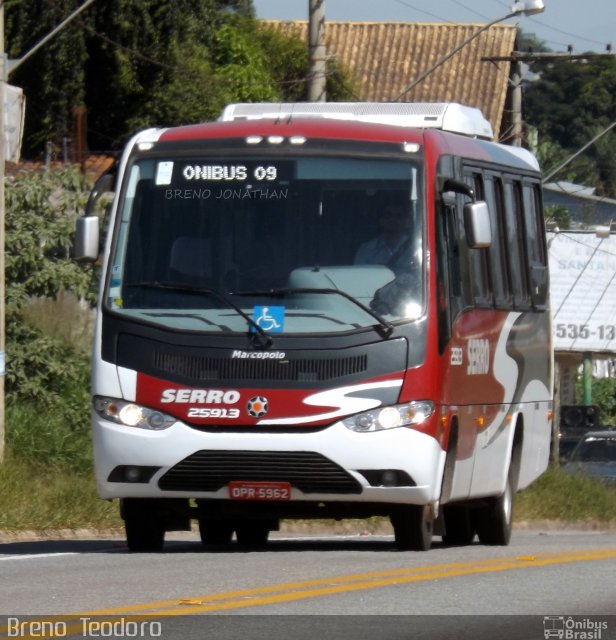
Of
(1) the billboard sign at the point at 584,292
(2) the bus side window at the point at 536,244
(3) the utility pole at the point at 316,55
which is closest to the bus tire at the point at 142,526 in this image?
(2) the bus side window at the point at 536,244

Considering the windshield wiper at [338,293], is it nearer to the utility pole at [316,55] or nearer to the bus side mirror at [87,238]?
the bus side mirror at [87,238]

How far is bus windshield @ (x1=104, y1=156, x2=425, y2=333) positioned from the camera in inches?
468

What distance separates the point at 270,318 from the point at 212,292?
44 centimetres

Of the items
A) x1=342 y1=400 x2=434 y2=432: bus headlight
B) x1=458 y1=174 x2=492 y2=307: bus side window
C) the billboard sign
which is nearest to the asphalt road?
x1=342 y1=400 x2=434 y2=432: bus headlight

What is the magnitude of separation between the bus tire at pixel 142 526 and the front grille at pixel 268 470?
3.04ft

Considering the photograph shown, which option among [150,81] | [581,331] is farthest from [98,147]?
[581,331]

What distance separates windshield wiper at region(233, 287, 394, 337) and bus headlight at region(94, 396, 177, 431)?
973 millimetres

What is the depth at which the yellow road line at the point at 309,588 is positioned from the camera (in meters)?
8.65

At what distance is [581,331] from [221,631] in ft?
151

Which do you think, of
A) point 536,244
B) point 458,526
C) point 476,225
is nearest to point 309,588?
point 476,225

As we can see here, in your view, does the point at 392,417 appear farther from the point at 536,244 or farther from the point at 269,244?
the point at 536,244

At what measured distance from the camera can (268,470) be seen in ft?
38.2

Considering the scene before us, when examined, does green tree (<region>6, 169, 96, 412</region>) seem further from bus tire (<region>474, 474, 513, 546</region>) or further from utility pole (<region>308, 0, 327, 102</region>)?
bus tire (<region>474, 474, 513, 546</region>)

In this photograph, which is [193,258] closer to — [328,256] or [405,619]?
[328,256]
